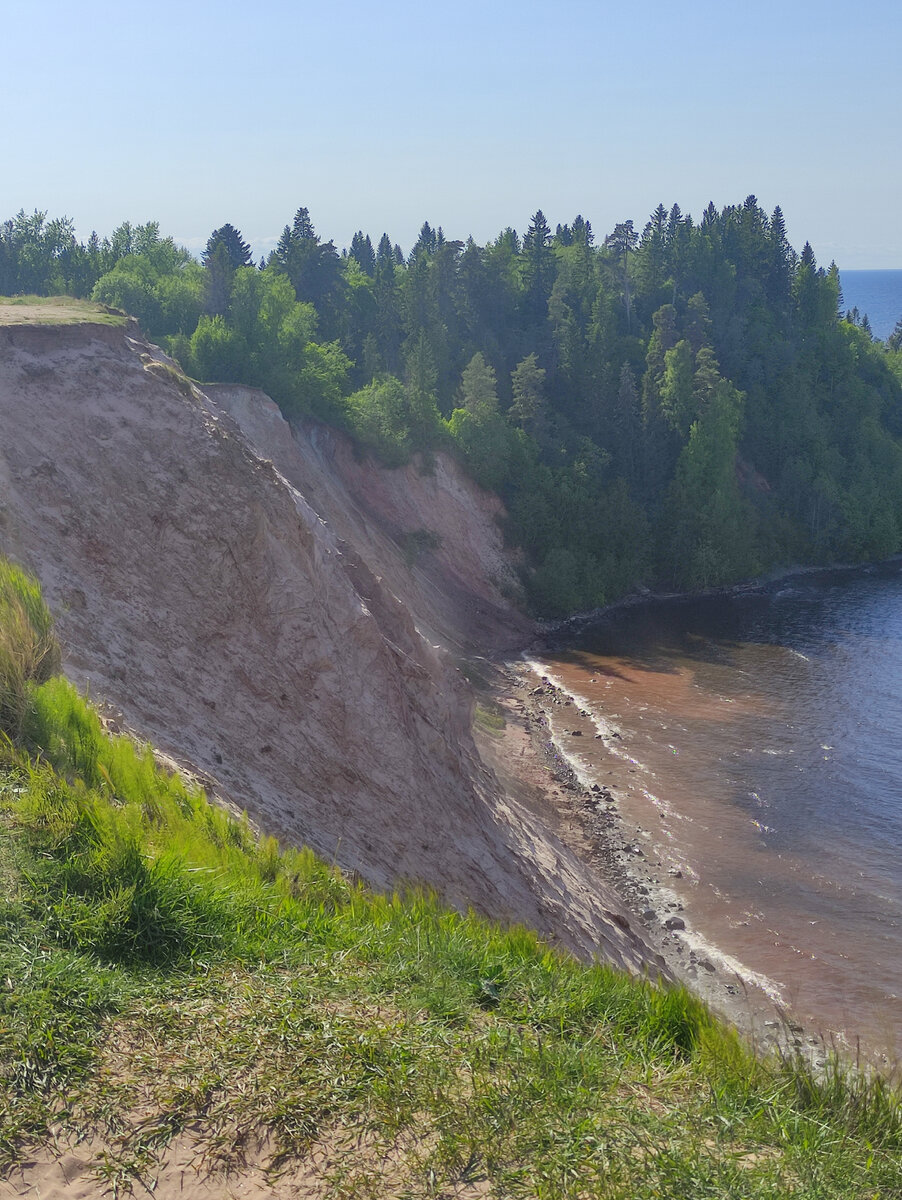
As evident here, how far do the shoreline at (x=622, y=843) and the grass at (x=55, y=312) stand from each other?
1758 cm

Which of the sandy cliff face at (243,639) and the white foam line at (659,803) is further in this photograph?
the white foam line at (659,803)

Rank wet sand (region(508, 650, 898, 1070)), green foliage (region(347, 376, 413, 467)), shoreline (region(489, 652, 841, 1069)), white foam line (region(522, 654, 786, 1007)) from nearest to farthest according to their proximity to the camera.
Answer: shoreline (region(489, 652, 841, 1069)) < wet sand (region(508, 650, 898, 1070)) < white foam line (region(522, 654, 786, 1007)) < green foliage (region(347, 376, 413, 467))

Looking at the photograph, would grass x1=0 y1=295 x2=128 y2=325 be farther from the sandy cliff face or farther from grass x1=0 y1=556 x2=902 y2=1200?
grass x1=0 y1=556 x2=902 y2=1200

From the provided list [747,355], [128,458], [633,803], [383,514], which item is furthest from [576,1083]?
[747,355]

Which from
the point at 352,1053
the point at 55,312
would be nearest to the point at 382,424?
the point at 55,312

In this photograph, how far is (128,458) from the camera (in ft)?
56.6

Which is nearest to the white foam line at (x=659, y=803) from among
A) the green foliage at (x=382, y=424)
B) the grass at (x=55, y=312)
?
the green foliage at (x=382, y=424)

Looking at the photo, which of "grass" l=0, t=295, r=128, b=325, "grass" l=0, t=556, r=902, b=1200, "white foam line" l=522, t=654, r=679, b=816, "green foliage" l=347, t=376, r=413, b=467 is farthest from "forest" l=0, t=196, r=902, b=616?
"grass" l=0, t=556, r=902, b=1200

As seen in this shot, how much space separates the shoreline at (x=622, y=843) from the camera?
18766mm

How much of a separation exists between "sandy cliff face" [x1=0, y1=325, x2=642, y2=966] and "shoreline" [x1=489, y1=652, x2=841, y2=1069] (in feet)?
7.63

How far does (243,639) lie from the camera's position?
52.7ft

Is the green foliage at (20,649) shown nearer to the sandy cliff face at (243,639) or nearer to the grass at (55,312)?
the sandy cliff face at (243,639)

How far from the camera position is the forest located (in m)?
49.2

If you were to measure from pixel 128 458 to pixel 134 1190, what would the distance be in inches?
594
